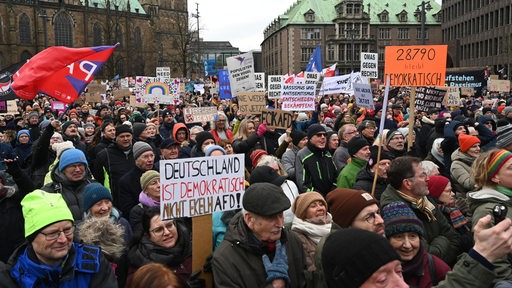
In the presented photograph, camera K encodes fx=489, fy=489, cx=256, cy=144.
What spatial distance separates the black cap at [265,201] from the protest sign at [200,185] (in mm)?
699

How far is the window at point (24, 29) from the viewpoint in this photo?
71.8m

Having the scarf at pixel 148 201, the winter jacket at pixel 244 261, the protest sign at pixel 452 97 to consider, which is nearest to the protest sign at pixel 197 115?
the scarf at pixel 148 201

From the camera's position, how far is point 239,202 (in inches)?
159

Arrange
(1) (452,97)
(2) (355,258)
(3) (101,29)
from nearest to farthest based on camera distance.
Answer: (2) (355,258) → (1) (452,97) → (3) (101,29)

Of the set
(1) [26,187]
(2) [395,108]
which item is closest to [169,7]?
(2) [395,108]

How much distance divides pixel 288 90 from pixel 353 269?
28.1ft

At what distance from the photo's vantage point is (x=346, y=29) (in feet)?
272

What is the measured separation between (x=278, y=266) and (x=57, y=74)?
16.9 feet

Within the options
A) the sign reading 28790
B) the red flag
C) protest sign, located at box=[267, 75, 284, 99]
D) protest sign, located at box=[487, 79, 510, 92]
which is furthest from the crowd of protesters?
protest sign, located at box=[487, 79, 510, 92]

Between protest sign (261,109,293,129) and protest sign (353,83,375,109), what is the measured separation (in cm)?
272

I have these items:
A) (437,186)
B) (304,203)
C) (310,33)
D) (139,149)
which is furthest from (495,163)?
(310,33)

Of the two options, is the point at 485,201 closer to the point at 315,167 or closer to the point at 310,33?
the point at 315,167

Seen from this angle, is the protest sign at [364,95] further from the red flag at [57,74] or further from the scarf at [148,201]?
the scarf at [148,201]

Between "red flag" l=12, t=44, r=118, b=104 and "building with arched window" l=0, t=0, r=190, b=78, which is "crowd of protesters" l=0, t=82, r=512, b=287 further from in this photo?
"building with arched window" l=0, t=0, r=190, b=78
